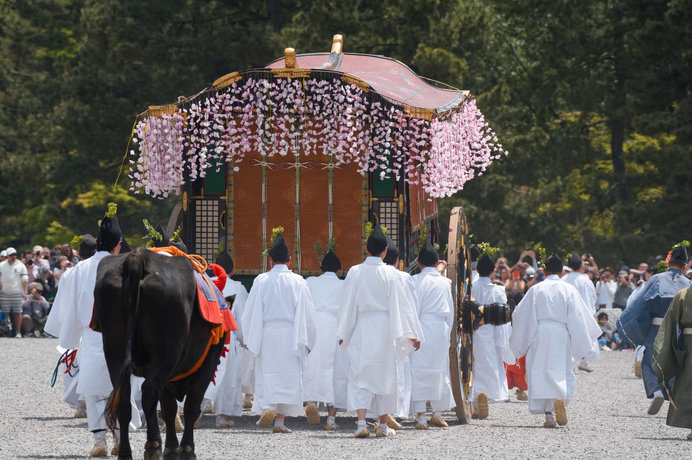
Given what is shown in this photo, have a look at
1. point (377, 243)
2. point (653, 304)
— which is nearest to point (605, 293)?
point (653, 304)

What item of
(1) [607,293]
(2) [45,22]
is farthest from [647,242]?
(2) [45,22]

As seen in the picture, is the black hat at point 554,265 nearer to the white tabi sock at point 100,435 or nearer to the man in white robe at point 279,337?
the man in white robe at point 279,337

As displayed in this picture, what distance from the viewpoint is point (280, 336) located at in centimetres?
1111

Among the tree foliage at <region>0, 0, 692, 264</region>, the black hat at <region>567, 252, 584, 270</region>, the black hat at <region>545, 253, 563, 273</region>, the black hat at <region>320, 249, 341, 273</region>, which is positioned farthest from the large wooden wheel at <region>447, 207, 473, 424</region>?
the tree foliage at <region>0, 0, 692, 264</region>

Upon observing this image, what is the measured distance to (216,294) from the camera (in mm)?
8805

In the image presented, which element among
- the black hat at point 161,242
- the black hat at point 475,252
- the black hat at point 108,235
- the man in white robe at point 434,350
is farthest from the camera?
the black hat at point 475,252

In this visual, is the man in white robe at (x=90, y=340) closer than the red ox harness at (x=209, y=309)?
No

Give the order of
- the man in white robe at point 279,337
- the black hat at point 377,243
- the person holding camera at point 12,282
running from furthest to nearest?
the person holding camera at point 12,282, the man in white robe at point 279,337, the black hat at point 377,243

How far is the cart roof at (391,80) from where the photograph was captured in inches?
530

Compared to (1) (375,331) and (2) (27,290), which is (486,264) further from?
(2) (27,290)

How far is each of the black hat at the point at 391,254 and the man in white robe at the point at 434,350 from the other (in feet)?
1.32

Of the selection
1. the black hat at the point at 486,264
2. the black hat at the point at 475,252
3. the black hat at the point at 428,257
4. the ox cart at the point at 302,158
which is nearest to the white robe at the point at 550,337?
the black hat at the point at 428,257

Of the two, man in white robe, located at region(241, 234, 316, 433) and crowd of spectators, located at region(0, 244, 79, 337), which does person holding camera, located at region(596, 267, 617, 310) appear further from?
man in white robe, located at region(241, 234, 316, 433)

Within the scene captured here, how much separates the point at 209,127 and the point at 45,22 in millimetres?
24203
